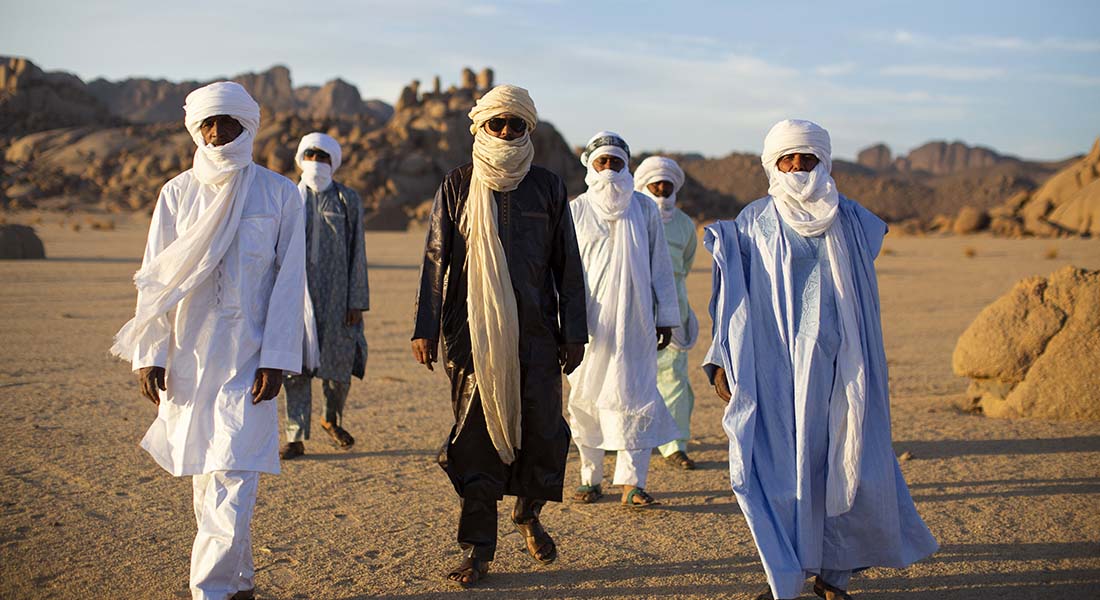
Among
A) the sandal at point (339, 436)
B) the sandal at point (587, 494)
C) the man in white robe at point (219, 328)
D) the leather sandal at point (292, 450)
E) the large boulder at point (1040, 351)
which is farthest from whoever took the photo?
the large boulder at point (1040, 351)

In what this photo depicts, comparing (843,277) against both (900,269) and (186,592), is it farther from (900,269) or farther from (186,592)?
(900,269)

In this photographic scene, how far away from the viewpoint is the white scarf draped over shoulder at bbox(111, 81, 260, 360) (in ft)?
13.6

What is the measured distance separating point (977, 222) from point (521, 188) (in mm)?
45187

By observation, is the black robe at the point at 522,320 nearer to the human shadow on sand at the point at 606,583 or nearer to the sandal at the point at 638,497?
the human shadow on sand at the point at 606,583

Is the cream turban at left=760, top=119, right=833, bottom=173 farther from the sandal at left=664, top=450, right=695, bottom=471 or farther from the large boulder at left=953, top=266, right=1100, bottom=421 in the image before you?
the large boulder at left=953, top=266, right=1100, bottom=421

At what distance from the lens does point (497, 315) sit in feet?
14.6

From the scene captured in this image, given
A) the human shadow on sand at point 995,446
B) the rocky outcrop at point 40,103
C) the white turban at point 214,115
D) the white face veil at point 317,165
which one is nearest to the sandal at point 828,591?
the white turban at point 214,115

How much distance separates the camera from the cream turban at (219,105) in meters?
4.29

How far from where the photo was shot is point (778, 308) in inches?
168

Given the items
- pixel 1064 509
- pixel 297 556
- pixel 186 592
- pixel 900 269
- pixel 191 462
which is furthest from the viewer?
pixel 900 269

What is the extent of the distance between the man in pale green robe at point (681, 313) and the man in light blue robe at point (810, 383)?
7.87 feet

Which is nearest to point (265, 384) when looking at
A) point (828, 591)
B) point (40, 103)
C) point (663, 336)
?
point (828, 591)

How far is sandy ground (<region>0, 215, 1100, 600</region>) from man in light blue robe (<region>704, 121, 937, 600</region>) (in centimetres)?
52

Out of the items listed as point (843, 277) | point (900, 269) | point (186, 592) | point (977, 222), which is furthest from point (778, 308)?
point (977, 222)
